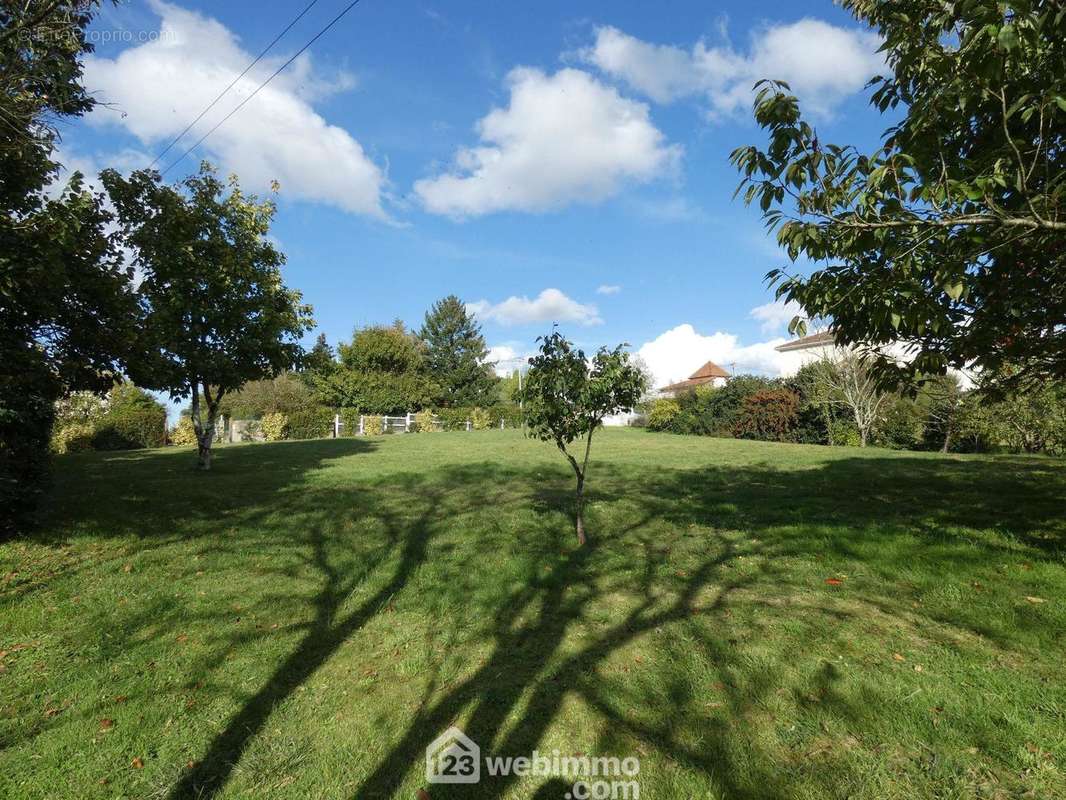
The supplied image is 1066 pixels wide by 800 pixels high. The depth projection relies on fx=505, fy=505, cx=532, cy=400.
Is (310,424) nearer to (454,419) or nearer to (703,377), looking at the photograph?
(454,419)

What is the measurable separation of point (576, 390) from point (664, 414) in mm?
29076

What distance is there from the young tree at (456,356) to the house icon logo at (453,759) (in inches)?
1968

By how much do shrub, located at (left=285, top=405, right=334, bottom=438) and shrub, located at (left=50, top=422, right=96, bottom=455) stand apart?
920cm

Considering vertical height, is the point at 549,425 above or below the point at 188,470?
above

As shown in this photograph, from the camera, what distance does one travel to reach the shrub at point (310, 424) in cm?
3111

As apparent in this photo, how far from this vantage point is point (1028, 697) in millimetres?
3152

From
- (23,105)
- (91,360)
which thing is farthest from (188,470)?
(23,105)

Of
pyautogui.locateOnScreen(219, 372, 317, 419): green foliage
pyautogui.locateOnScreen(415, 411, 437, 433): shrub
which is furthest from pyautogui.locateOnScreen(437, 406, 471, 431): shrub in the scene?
pyautogui.locateOnScreen(219, 372, 317, 419): green foliage

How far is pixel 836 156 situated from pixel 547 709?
4.69 m

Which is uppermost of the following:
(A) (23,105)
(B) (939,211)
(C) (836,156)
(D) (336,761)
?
(A) (23,105)

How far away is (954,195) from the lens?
12.2ft

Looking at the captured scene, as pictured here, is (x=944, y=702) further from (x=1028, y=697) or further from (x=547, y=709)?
(x=547, y=709)

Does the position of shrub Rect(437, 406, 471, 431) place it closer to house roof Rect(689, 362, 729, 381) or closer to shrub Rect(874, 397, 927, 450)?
shrub Rect(874, 397, 927, 450)

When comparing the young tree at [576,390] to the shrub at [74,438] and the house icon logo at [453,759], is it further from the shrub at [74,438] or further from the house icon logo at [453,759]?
the shrub at [74,438]
